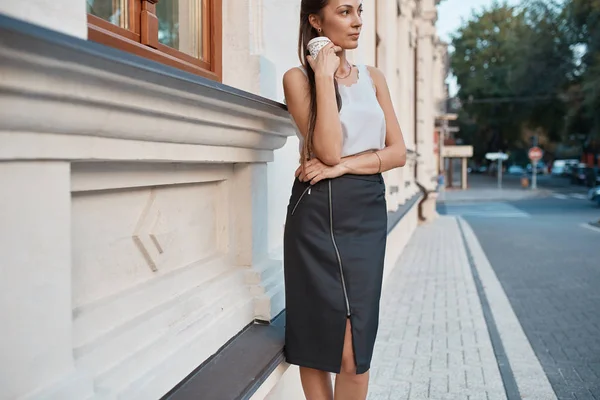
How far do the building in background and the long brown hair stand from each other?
0.71ft

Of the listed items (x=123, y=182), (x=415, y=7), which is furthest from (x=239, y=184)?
(x=415, y=7)

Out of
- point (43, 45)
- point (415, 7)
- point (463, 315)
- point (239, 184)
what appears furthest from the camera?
point (415, 7)

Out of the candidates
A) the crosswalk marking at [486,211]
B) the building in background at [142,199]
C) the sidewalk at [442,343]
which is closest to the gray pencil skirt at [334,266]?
the building in background at [142,199]

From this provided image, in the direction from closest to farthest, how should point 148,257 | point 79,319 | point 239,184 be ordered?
point 79,319, point 148,257, point 239,184

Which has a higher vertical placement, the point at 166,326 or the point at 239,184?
the point at 239,184

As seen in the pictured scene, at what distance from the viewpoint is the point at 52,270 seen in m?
1.24

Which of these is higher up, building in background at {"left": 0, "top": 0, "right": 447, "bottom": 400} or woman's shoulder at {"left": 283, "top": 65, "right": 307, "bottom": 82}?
woman's shoulder at {"left": 283, "top": 65, "right": 307, "bottom": 82}

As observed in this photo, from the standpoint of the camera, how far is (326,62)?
1.94 m

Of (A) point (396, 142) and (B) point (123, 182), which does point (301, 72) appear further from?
(B) point (123, 182)

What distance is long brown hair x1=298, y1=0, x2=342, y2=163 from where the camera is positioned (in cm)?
197

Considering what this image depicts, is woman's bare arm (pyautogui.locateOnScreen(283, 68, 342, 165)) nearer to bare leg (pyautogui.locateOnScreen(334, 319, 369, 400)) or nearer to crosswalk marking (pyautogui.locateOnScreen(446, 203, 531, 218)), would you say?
bare leg (pyautogui.locateOnScreen(334, 319, 369, 400))

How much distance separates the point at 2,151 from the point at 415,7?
13049mm

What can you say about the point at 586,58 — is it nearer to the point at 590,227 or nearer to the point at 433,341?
the point at 590,227

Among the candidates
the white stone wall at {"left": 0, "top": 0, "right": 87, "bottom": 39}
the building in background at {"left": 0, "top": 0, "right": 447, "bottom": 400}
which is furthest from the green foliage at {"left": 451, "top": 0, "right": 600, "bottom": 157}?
the white stone wall at {"left": 0, "top": 0, "right": 87, "bottom": 39}
